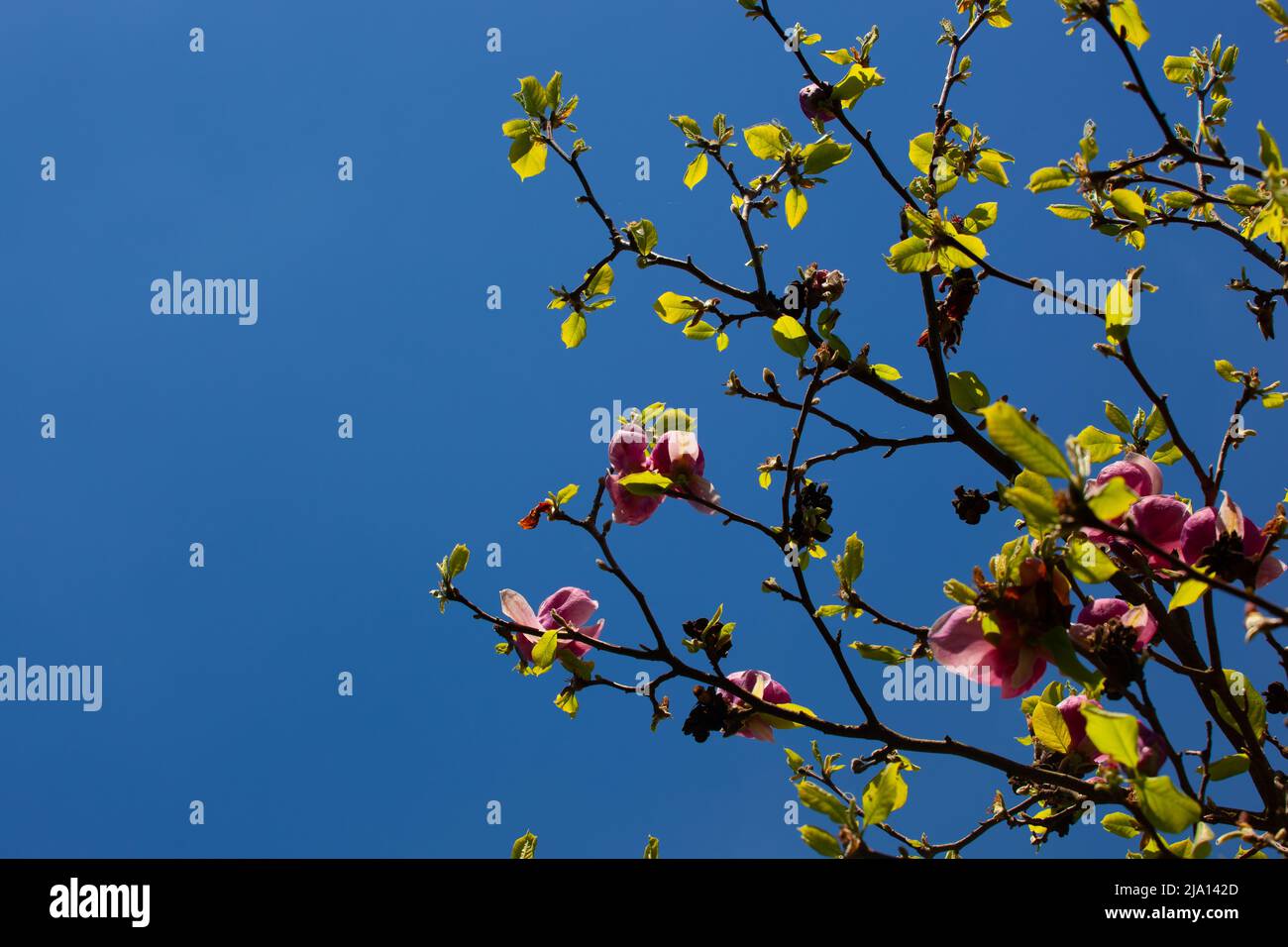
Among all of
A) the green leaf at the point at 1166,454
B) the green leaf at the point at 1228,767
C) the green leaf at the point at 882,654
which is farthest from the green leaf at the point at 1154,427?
the green leaf at the point at 882,654

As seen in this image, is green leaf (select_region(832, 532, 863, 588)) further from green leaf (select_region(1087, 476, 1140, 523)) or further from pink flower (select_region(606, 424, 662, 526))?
green leaf (select_region(1087, 476, 1140, 523))

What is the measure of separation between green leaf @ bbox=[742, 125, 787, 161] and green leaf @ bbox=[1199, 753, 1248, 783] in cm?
144

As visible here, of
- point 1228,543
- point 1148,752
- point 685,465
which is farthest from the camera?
point 685,465

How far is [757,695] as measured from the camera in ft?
5.35

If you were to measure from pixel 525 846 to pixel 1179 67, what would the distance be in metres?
2.49

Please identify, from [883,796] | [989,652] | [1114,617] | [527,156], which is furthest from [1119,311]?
[527,156]

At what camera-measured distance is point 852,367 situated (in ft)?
5.56

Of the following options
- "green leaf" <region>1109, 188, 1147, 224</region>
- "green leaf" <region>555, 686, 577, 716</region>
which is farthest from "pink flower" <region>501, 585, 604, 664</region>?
"green leaf" <region>1109, 188, 1147, 224</region>

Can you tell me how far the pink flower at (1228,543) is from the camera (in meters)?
1.32

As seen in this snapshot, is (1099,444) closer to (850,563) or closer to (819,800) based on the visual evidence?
A: (850,563)

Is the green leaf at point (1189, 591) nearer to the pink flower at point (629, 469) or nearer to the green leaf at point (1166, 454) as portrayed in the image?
the green leaf at point (1166, 454)
